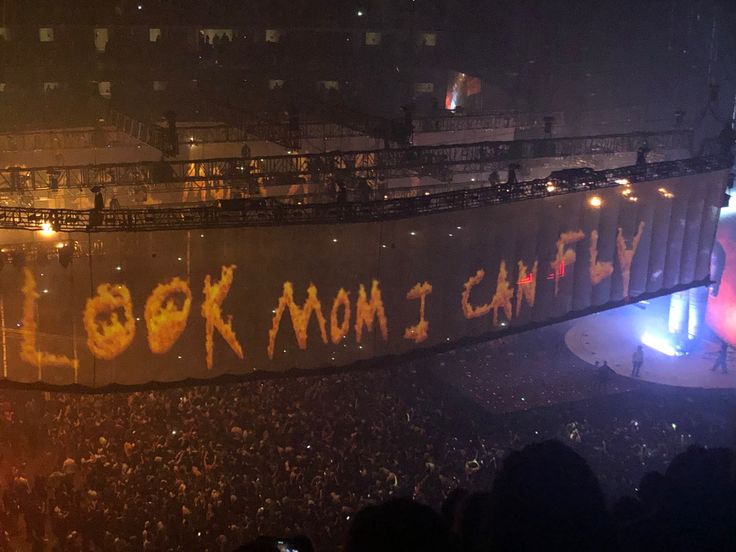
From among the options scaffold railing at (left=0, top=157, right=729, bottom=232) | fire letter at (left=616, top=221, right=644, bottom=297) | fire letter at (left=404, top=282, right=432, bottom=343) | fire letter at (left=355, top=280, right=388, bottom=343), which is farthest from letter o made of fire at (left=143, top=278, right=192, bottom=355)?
fire letter at (left=616, top=221, right=644, bottom=297)

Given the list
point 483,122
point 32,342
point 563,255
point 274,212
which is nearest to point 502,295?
point 563,255

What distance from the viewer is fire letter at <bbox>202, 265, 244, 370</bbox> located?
14.6m

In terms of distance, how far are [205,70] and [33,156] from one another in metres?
8.32

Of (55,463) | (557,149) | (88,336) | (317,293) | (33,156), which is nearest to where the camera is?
(55,463)

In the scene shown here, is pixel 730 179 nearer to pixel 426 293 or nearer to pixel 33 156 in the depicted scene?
pixel 426 293

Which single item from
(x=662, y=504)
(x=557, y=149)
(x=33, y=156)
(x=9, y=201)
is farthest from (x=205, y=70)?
(x=662, y=504)

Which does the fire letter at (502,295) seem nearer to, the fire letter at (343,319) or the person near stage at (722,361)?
the fire letter at (343,319)

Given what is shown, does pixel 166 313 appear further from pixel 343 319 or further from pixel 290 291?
pixel 343 319

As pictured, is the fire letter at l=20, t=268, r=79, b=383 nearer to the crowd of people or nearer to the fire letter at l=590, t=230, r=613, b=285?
the crowd of people

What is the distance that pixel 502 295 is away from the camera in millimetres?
17500

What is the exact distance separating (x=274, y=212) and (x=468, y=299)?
202 inches

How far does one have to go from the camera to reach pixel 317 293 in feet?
50.1

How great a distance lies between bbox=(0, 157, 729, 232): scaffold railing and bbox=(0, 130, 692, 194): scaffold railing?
1.77 meters

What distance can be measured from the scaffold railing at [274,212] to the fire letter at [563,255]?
1307mm
